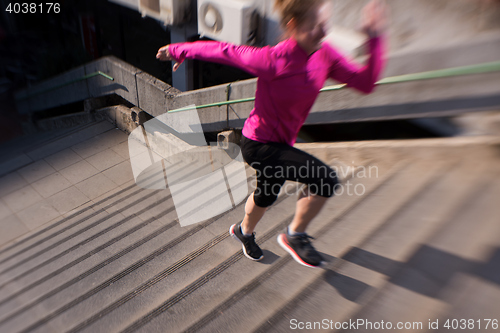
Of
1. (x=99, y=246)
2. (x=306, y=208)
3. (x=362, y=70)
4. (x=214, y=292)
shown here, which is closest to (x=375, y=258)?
(x=306, y=208)

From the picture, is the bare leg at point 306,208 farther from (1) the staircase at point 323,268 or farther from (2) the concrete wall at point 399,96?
(2) the concrete wall at point 399,96

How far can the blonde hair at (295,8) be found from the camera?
5.34 feet

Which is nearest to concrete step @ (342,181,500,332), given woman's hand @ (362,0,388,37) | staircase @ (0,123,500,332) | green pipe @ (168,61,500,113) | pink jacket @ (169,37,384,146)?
staircase @ (0,123,500,332)

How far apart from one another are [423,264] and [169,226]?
2107mm

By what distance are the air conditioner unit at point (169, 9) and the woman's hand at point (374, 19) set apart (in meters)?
5.33

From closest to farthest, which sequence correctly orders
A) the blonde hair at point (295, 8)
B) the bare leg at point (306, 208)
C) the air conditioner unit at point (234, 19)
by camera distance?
the blonde hair at point (295, 8)
the bare leg at point (306, 208)
the air conditioner unit at point (234, 19)

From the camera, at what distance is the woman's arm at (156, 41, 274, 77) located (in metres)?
1.79

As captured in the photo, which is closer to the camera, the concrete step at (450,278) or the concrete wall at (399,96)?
the concrete step at (450,278)

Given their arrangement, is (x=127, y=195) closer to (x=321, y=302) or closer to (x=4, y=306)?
(x=4, y=306)

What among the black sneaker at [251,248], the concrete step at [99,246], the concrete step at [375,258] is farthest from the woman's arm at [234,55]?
the concrete step at [99,246]

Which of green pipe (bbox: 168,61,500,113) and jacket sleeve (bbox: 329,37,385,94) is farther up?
Result: jacket sleeve (bbox: 329,37,385,94)

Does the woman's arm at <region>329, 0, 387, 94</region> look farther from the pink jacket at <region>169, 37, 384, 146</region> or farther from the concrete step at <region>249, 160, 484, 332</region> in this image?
the concrete step at <region>249, 160, 484, 332</region>

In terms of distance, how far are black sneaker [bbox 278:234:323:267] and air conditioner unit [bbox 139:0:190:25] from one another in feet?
17.7

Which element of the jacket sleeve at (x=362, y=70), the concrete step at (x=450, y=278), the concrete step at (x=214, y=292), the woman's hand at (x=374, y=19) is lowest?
the concrete step at (x=214, y=292)
